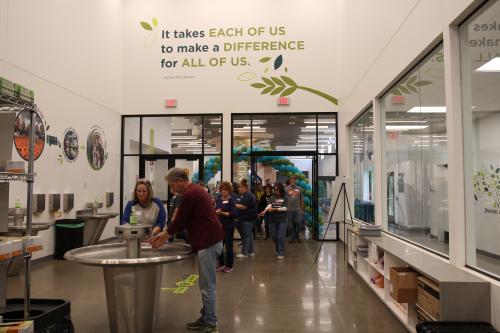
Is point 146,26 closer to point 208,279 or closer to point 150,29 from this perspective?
point 150,29

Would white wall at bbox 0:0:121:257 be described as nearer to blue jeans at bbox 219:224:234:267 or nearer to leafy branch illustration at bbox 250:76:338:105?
blue jeans at bbox 219:224:234:267

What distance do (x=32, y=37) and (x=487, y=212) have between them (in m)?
7.60

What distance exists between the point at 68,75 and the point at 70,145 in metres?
1.48

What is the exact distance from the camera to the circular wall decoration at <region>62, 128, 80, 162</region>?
8.21 meters

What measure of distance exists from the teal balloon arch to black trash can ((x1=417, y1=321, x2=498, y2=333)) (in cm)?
758

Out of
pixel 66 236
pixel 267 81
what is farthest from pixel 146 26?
pixel 66 236

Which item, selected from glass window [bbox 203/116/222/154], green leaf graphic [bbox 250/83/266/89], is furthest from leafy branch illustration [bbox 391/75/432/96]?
glass window [bbox 203/116/222/154]

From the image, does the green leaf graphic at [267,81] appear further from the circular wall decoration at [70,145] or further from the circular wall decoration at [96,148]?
the circular wall decoration at [70,145]

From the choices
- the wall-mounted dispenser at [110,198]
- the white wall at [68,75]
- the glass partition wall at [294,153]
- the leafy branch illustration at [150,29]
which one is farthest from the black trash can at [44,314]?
the leafy branch illustration at [150,29]

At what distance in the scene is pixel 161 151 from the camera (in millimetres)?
11031

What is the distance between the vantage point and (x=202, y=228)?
3736mm

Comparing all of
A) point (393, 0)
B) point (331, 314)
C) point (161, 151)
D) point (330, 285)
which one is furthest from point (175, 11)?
point (331, 314)

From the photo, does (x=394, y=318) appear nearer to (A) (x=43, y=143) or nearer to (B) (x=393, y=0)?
(B) (x=393, y=0)

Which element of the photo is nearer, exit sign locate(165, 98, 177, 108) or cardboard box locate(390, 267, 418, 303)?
cardboard box locate(390, 267, 418, 303)
